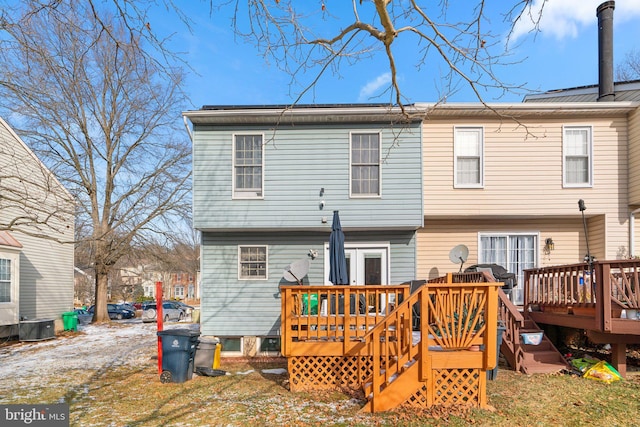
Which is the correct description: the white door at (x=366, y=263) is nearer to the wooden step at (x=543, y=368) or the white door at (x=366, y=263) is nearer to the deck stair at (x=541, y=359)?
the deck stair at (x=541, y=359)

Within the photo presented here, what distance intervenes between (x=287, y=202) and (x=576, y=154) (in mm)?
7875

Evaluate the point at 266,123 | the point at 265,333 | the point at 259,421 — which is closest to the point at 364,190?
the point at 266,123

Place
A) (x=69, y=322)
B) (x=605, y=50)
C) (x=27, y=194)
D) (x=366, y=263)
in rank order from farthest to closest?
1. (x=69, y=322)
2. (x=605, y=50)
3. (x=366, y=263)
4. (x=27, y=194)

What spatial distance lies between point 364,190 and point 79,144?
14.7 metres

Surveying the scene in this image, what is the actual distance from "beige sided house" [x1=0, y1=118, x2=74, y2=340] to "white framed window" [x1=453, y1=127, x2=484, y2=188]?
35.2 feet

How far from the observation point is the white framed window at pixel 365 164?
30.7 ft

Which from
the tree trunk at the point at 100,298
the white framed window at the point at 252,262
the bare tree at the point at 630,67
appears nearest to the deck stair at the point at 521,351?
the white framed window at the point at 252,262

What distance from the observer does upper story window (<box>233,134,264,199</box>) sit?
30.9 ft

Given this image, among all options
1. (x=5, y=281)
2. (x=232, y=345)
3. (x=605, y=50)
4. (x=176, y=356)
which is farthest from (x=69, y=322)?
(x=605, y=50)

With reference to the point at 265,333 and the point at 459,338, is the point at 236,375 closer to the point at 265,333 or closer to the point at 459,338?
the point at 265,333

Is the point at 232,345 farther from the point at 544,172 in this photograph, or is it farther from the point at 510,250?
the point at 544,172

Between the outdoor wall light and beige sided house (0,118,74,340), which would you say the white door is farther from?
beige sided house (0,118,74,340)

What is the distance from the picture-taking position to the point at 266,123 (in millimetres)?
9453

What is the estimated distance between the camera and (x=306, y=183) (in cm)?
934
